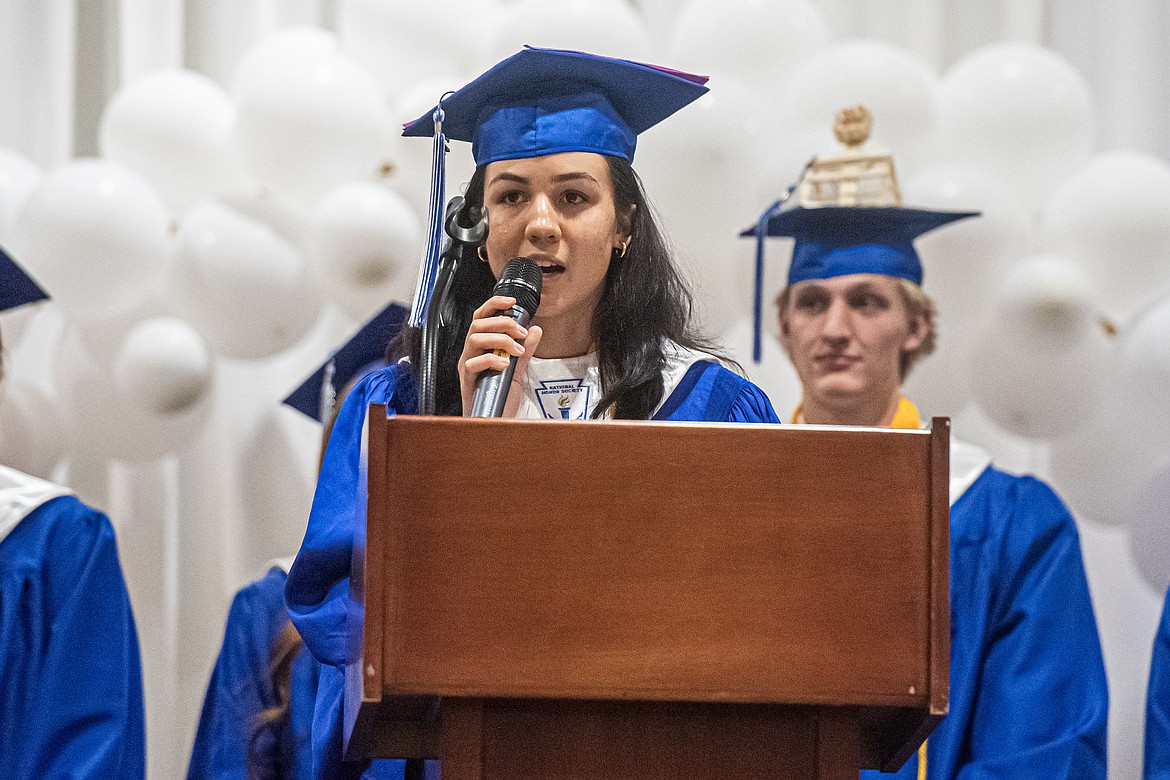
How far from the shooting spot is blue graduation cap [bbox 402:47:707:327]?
74.5 inches

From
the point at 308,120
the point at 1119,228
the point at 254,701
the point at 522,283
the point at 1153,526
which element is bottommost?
the point at 254,701

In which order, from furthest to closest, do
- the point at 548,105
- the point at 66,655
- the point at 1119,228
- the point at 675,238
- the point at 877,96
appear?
the point at 877,96, the point at 1119,228, the point at 675,238, the point at 66,655, the point at 548,105

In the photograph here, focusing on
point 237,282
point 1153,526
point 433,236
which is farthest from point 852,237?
point 433,236

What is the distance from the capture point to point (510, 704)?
1476mm

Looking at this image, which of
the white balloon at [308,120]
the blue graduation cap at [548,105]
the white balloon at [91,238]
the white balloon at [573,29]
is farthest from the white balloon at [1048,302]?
the white balloon at [91,238]

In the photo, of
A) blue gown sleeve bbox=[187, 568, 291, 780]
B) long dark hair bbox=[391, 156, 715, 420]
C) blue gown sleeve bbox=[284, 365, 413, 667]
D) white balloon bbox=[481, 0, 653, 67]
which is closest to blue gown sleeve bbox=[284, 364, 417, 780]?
blue gown sleeve bbox=[284, 365, 413, 667]

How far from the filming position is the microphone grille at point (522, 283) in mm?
1678

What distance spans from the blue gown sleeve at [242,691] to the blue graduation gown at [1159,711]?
185cm

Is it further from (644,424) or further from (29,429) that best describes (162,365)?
(644,424)

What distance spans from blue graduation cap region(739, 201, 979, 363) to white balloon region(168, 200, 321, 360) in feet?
3.69

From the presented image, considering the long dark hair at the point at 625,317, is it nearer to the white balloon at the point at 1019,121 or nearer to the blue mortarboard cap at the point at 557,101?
the blue mortarboard cap at the point at 557,101

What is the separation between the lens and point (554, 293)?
1880 mm

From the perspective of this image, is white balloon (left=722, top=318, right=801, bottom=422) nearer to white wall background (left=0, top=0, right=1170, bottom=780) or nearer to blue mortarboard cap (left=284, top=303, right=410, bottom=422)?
white wall background (left=0, top=0, right=1170, bottom=780)

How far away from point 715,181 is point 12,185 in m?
1.76
